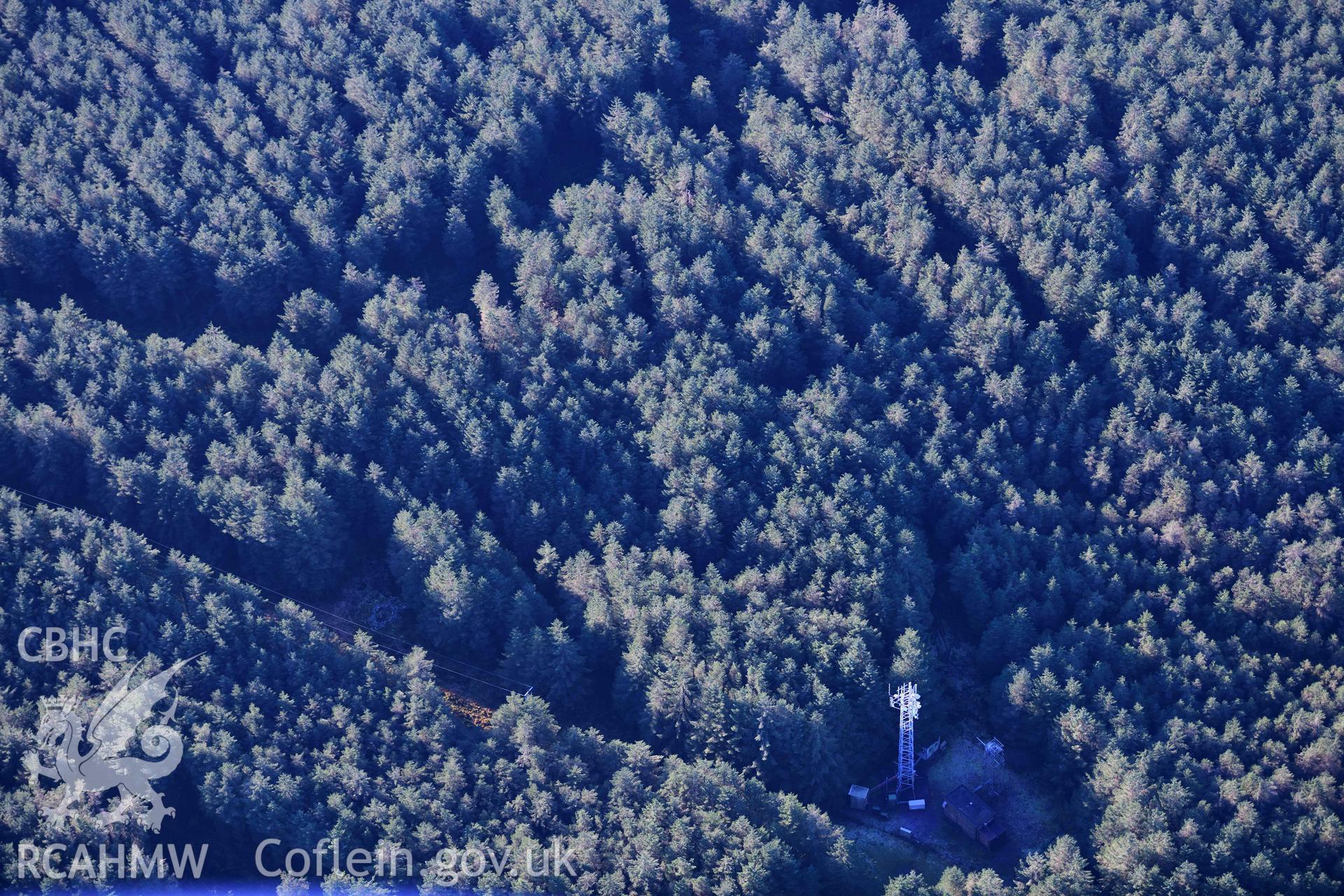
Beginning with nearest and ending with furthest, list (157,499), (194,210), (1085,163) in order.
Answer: (157,499)
(194,210)
(1085,163)

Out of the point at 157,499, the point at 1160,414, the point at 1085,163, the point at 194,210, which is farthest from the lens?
the point at 1085,163

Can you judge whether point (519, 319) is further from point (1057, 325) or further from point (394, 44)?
point (1057, 325)

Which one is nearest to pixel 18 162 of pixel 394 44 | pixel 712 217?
pixel 394 44

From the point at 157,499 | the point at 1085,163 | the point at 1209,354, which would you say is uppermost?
the point at 1085,163

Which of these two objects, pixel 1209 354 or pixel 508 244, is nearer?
pixel 1209 354
